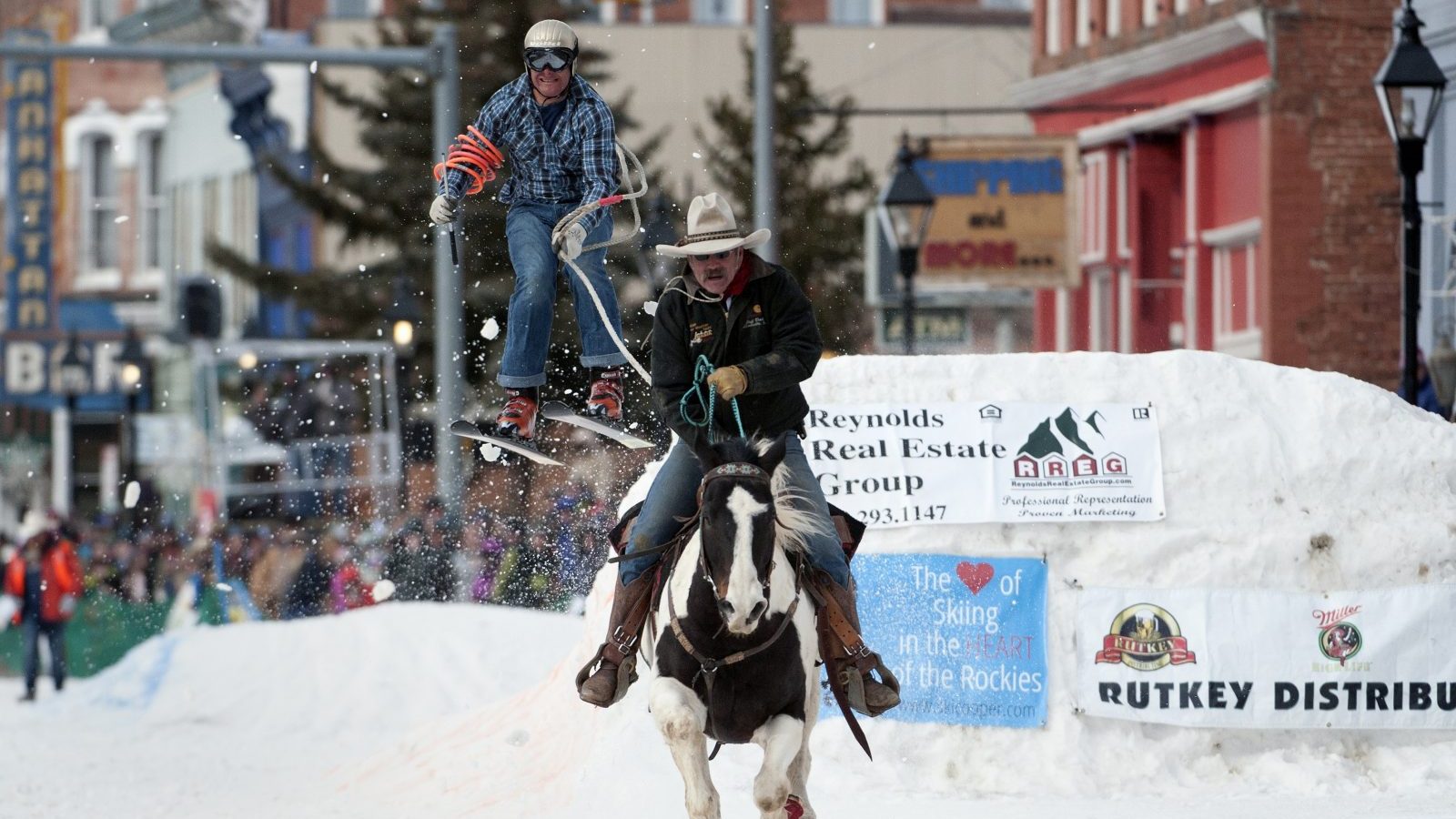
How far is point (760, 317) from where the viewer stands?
953cm

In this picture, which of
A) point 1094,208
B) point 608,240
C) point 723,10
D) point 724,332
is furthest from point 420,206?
point 723,10

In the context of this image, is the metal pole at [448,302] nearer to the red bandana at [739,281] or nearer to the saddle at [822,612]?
the saddle at [822,612]

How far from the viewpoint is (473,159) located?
10.3m

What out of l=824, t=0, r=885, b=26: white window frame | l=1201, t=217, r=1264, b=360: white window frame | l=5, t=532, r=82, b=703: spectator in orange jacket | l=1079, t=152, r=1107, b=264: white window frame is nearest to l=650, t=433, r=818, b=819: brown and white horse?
l=5, t=532, r=82, b=703: spectator in orange jacket

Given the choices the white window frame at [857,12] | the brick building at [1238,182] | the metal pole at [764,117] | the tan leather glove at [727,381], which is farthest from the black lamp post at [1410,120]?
the white window frame at [857,12]

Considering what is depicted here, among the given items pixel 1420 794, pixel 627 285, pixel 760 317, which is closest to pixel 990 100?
pixel 627 285

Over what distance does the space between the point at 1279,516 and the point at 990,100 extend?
3682 cm

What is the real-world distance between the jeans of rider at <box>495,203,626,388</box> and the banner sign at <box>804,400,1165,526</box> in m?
2.82

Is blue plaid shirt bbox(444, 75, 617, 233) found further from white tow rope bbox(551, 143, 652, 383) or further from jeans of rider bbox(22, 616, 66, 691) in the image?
jeans of rider bbox(22, 616, 66, 691)

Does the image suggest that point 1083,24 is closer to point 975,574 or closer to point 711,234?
point 975,574

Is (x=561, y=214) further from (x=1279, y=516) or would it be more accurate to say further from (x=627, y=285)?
(x=627, y=285)

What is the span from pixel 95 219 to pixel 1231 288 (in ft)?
125

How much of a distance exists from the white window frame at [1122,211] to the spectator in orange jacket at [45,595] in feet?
47.2

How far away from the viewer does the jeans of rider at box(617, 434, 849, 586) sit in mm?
9859
